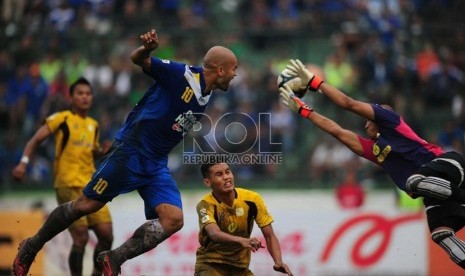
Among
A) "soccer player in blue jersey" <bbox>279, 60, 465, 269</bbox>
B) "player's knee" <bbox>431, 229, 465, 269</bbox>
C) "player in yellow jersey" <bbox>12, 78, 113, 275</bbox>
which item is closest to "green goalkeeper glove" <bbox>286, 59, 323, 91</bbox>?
"soccer player in blue jersey" <bbox>279, 60, 465, 269</bbox>

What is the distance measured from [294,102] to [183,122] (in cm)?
131

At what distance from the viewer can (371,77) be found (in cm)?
1938

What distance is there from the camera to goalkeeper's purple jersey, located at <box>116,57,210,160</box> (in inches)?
396

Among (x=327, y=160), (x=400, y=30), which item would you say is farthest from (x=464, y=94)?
(x=327, y=160)

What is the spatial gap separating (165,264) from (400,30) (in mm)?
7001

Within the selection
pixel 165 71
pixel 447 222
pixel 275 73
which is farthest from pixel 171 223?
pixel 275 73

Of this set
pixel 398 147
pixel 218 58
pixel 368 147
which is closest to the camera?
pixel 218 58

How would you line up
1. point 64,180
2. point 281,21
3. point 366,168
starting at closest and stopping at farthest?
point 64,180 < point 366,168 < point 281,21

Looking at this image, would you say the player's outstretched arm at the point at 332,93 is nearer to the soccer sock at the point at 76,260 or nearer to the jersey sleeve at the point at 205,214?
the jersey sleeve at the point at 205,214

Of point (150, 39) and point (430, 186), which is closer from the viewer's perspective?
point (150, 39)

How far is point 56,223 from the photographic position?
34.1ft

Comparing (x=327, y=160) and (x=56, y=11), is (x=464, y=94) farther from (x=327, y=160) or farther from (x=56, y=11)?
Answer: (x=56, y=11)

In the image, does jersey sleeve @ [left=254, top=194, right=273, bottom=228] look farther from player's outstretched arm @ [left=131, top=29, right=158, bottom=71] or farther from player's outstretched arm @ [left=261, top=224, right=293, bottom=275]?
player's outstretched arm @ [left=131, top=29, right=158, bottom=71]

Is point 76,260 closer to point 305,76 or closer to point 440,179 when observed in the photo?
point 305,76
